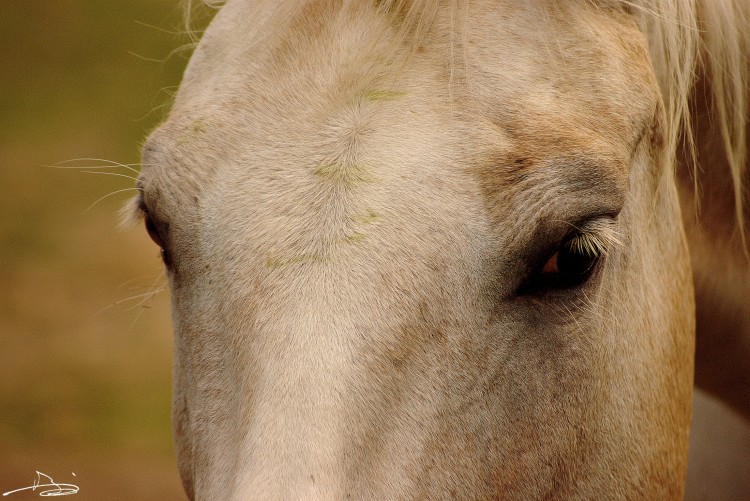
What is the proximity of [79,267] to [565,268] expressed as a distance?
5.80 m

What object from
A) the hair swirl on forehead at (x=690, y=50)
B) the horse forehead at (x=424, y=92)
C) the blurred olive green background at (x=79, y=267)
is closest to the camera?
the horse forehead at (x=424, y=92)

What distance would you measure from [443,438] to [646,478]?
56cm

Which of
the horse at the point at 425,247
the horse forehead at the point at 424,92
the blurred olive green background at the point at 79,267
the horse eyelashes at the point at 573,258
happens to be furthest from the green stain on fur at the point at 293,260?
the blurred olive green background at the point at 79,267

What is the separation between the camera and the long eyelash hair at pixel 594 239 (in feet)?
4.34

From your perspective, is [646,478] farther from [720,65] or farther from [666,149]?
[720,65]

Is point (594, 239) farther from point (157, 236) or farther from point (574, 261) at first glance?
point (157, 236)

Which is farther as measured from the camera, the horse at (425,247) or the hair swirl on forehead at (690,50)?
the hair swirl on forehead at (690,50)

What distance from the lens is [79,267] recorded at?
21.3 feet

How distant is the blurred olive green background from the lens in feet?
17.6

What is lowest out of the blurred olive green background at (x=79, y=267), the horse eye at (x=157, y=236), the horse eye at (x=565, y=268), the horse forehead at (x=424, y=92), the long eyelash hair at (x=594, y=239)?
the blurred olive green background at (x=79, y=267)

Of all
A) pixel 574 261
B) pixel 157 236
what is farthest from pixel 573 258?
pixel 157 236

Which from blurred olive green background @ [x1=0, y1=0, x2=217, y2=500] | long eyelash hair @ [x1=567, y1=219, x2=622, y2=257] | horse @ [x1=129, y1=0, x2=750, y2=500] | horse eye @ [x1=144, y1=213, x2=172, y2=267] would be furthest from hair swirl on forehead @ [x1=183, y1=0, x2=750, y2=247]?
blurred olive green background @ [x1=0, y1=0, x2=217, y2=500]

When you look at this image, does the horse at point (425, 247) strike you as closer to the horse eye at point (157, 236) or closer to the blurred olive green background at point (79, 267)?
the horse eye at point (157, 236)

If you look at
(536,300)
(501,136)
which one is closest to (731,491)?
(536,300)
